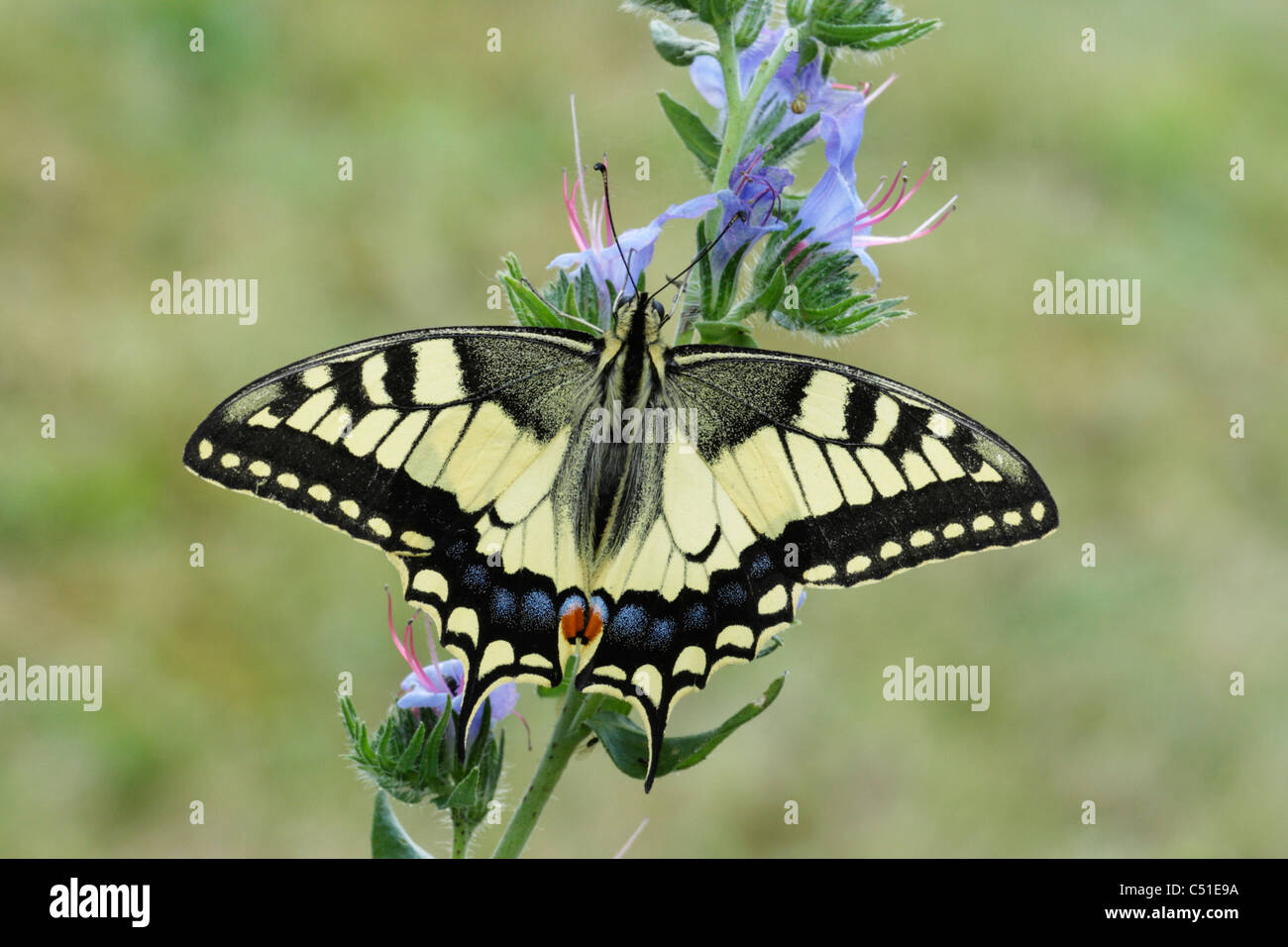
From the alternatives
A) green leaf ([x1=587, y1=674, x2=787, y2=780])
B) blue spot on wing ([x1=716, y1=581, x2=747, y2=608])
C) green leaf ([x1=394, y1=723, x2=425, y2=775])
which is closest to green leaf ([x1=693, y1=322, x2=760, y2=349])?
blue spot on wing ([x1=716, y1=581, x2=747, y2=608])

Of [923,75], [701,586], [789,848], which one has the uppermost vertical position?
[923,75]

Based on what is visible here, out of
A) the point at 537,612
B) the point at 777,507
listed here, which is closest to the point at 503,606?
the point at 537,612

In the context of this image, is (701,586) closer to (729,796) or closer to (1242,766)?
(729,796)

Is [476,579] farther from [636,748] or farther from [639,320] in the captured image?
[639,320]

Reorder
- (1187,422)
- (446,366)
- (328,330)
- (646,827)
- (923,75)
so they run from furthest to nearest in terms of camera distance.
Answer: (923,75), (1187,422), (328,330), (646,827), (446,366)
